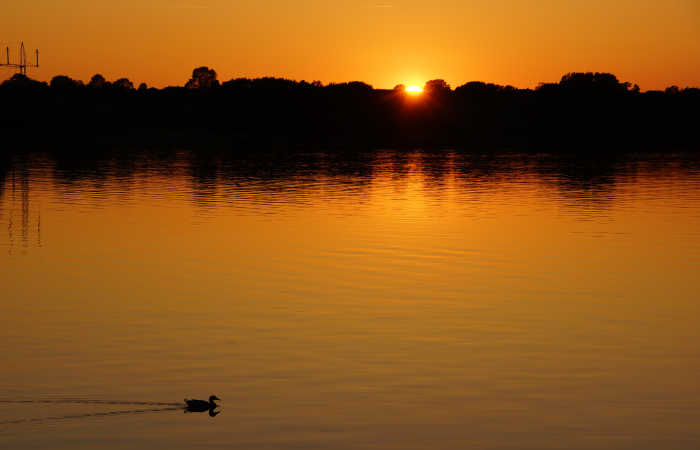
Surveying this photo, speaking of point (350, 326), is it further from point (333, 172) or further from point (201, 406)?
point (333, 172)

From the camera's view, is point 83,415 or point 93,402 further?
point 93,402

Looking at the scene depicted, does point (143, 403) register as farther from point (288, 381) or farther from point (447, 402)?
point (447, 402)

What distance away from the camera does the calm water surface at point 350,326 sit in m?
18.1

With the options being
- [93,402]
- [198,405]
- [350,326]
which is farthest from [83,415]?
[350,326]

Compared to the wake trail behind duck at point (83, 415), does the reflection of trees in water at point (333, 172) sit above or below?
above

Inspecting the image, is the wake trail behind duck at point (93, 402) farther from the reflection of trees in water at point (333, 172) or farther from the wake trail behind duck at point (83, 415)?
the reflection of trees in water at point (333, 172)

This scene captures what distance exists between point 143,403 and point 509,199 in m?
44.7

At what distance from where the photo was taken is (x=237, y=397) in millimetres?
19562

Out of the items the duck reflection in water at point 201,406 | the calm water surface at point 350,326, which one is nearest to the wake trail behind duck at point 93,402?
the calm water surface at point 350,326

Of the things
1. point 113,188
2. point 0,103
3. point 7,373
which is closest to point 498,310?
point 7,373

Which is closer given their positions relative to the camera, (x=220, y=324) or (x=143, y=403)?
(x=143, y=403)

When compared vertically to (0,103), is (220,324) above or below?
below

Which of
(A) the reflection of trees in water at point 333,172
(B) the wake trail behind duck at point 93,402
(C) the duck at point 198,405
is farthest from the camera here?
(A) the reflection of trees in water at point 333,172

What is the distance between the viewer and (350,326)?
2542 cm
